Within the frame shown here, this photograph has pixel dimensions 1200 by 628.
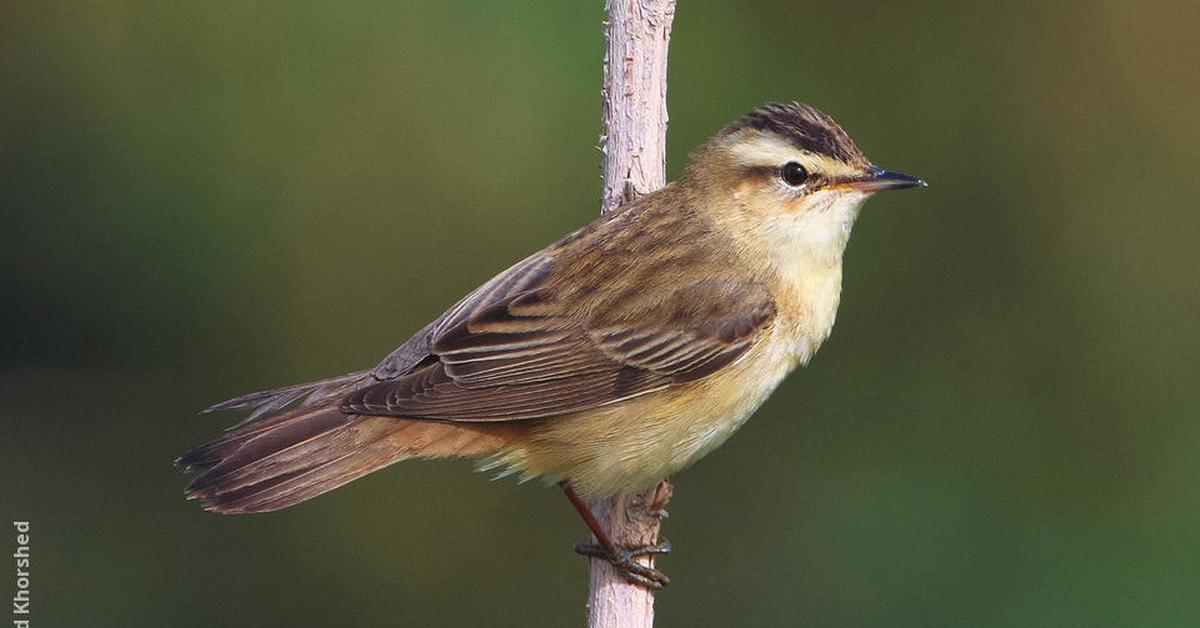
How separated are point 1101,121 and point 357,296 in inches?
124

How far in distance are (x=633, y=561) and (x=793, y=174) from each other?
1273 mm

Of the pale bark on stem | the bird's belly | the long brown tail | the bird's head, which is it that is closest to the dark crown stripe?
the bird's head

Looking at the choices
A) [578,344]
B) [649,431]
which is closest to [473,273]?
[578,344]

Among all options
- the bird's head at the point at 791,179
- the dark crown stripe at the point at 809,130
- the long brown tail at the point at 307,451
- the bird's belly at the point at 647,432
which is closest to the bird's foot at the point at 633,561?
the bird's belly at the point at 647,432

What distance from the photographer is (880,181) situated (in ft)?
14.4

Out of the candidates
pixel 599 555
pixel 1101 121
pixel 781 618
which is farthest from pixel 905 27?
pixel 599 555

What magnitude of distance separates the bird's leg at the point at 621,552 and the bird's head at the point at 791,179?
990 mm

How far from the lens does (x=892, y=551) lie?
5.20 m

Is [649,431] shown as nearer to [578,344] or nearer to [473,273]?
[578,344]

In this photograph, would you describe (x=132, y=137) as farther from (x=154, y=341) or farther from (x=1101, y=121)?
(x=1101, y=121)

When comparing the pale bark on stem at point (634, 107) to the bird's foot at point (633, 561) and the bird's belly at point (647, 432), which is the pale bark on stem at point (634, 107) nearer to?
the bird's foot at point (633, 561)

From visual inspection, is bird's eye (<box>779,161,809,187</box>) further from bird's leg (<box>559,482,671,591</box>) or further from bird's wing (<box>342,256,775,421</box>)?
bird's leg (<box>559,482,671,591</box>)

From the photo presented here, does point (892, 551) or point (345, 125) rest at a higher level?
point (345, 125)

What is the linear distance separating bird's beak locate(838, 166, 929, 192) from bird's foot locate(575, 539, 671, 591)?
123cm
